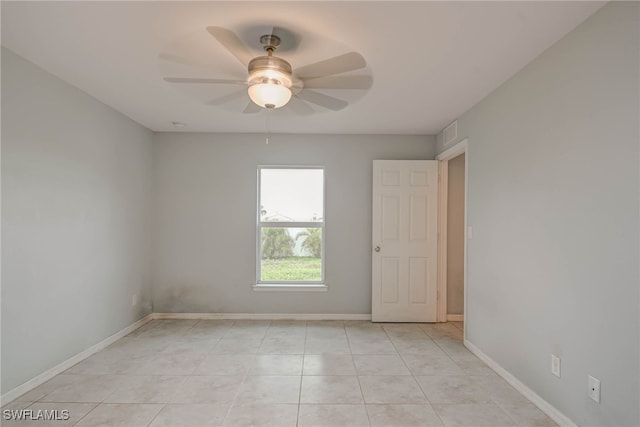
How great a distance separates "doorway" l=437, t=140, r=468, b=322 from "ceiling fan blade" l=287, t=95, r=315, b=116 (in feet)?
6.43

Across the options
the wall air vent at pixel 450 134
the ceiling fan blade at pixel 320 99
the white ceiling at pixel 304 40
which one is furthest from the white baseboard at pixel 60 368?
the wall air vent at pixel 450 134

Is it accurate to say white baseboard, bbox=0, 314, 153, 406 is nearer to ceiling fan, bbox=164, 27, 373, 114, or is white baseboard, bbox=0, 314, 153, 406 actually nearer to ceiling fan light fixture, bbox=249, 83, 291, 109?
ceiling fan, bbox=164, 27, 373, 114

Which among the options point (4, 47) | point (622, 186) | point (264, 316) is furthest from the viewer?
point (264, 316)

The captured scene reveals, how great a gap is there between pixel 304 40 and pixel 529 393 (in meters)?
2.88

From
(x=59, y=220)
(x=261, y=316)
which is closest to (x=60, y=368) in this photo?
(x=59, y=220)

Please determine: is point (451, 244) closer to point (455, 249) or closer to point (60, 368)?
point (455, 249)

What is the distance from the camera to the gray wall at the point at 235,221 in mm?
4332

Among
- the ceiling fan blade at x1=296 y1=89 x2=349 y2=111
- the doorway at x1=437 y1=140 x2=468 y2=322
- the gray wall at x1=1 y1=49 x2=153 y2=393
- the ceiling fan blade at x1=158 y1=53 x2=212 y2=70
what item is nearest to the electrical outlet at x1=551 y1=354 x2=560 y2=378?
the doorway at x1=437 y1=140 x2=468 y2=322

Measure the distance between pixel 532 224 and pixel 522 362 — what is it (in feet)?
3.42

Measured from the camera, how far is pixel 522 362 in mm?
2494

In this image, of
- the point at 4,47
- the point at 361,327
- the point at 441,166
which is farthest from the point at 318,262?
the point at 4,47

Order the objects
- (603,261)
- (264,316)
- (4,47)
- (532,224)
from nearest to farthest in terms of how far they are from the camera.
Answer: (603,261)
(4,47)
(532,224)
(264,316)

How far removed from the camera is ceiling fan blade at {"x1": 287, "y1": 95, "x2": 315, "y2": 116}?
309 centimetres

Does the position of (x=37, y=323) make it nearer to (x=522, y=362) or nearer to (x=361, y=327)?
(x=361, y=327)
